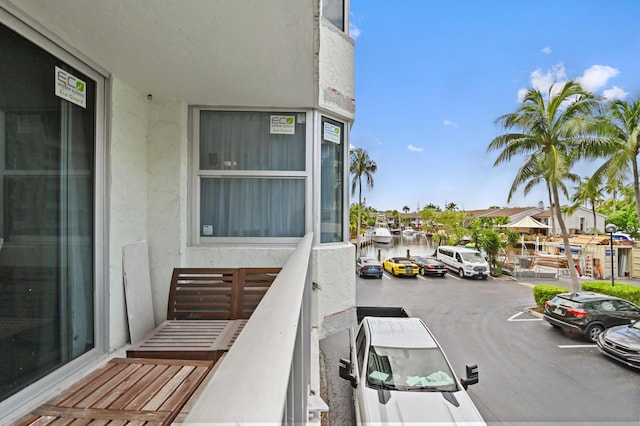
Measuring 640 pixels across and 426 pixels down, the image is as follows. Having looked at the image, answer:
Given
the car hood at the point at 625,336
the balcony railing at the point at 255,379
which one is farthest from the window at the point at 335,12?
the car hood at the point at 625,336

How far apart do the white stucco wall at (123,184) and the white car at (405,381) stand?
3306 mm

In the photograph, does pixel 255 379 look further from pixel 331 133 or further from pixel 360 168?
pixel 360 168

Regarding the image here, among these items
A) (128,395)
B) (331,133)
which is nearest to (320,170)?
(331,133)

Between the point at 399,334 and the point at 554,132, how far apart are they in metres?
11.4

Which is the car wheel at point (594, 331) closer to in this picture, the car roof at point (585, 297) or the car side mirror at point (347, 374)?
the car roof at point (585, 297)

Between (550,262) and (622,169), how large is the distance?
39.9 feet

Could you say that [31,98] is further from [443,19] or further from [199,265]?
[443,19]

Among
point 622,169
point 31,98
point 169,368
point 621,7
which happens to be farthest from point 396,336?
point 621,7

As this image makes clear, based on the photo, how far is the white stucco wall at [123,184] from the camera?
2473 mm

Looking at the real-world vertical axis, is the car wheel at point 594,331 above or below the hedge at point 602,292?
below

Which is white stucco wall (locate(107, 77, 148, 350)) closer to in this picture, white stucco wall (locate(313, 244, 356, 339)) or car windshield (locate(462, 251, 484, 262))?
white stucco wall (locate(313, 244, 356, 339))

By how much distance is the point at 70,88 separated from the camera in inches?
83.8

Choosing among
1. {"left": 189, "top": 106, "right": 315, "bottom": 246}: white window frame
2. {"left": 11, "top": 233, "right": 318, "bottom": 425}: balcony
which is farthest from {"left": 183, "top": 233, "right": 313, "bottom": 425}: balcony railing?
{"left": 189, "top": 106, "right": 315, "bottom": 246}: white window frame

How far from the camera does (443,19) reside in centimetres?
1977
